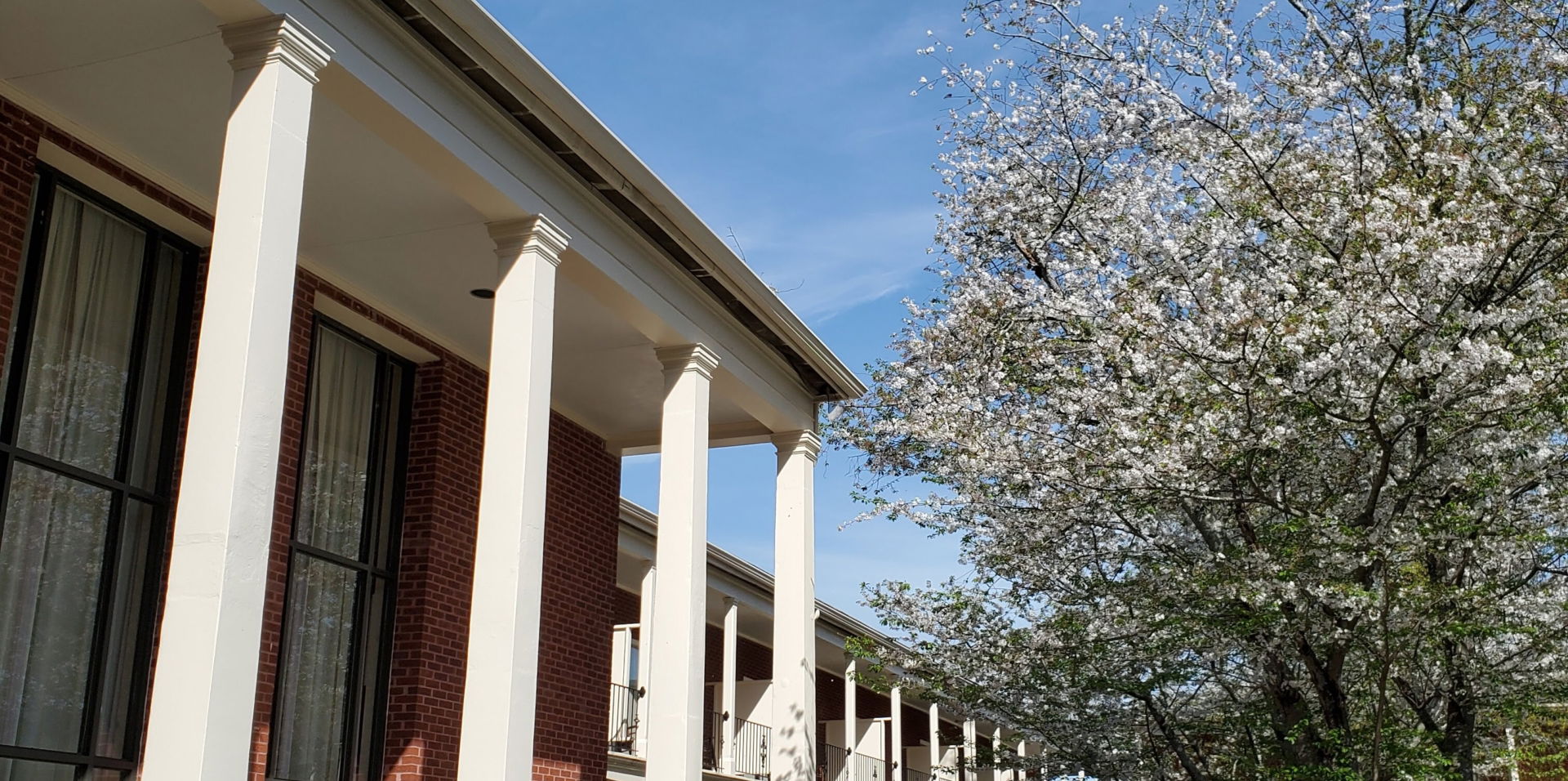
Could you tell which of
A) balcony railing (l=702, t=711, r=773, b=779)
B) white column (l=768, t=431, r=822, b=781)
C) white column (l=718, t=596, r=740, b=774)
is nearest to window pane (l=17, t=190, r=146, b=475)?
white column (l=768, t=431, r=822, b=781)

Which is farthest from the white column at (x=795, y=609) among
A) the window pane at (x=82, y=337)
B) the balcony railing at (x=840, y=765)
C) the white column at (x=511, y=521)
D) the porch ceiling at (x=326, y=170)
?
the balcony railing at (x=840, y=765)

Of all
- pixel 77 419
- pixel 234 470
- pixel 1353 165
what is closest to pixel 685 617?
pixel 77 419

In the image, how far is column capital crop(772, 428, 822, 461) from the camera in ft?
45.6

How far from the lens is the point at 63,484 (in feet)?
28.6

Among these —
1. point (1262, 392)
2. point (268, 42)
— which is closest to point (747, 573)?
point (1262, 392)

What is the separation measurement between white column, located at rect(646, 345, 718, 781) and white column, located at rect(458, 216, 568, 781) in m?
2.12

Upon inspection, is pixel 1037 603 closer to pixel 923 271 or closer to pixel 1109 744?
pixel 1109 744

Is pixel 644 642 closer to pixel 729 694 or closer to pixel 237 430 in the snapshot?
pixel 729 694

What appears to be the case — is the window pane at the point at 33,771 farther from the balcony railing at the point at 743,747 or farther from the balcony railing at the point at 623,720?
the balcony railing at the point at 743,747

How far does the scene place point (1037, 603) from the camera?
1378 centimetres

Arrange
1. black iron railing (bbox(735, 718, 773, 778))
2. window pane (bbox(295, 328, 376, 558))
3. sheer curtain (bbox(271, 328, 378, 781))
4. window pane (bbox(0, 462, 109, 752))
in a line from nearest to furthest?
window pane (bbox(0, 462, 109, 752)), sheer curtain (bbox(271, 328, 378, 781)), window pane (bbox(295, 328, 376, 558)), black iron railing (bbox(735, 718, 773, 778))

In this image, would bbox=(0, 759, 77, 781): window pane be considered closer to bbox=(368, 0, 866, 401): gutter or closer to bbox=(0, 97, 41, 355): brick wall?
bbox=(0, 97, 41, 355): brick wall

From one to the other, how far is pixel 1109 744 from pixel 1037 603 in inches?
64.9

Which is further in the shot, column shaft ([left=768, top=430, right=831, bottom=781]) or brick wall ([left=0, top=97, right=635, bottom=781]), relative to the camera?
column shaft ([left=768, top=430, right=831, bottom=781])
